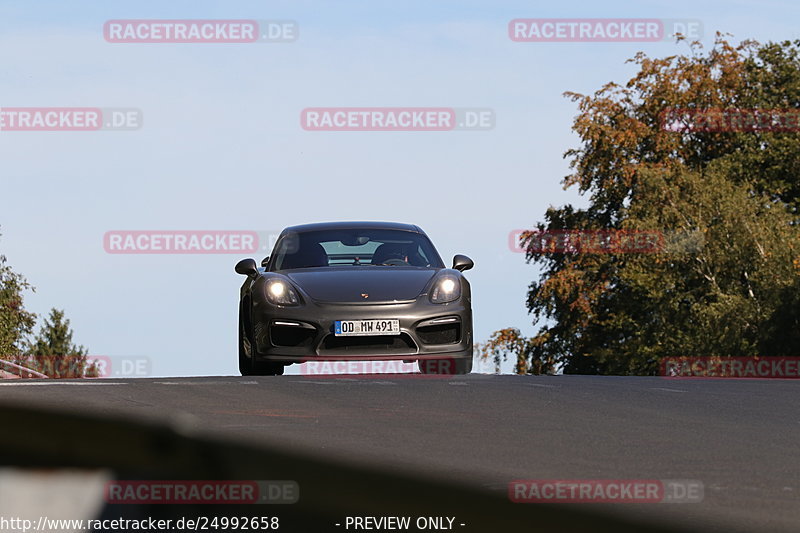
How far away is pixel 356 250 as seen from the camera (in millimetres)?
15180

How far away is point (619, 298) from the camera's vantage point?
45.4m

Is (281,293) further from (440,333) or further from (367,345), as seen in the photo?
(440,333)

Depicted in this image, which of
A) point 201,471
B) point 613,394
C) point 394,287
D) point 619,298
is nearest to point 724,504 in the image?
point 201,471

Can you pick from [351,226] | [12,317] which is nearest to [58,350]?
[12,317]

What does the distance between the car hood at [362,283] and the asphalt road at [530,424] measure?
0.83m

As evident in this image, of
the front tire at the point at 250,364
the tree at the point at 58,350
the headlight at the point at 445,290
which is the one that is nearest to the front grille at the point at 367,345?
the headlight at the point at 445,290

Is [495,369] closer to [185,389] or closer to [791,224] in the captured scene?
[791,224]

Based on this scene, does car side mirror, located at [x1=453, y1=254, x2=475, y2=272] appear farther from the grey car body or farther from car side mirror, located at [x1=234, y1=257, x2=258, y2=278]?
car side mirror, located at [x1=234, y1=257, x2=258, y2=278]

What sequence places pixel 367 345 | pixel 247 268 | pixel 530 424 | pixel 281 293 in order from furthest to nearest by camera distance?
pixel 247 268 < pixel 281 293 < pixel 367 345 < pixel 530 424

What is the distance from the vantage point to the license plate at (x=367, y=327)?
44.4ft

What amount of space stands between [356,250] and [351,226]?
1.73ft

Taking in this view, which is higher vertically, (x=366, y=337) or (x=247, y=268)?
(x=247, y=268)

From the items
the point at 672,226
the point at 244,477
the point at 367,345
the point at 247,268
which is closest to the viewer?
the point at 244,477

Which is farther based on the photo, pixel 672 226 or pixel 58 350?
pixel 58 350
